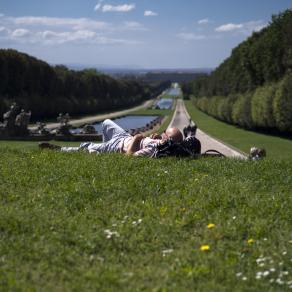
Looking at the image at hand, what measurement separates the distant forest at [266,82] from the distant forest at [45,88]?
19.2 metres

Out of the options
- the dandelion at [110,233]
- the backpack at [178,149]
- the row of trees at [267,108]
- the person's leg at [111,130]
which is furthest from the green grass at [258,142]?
the dandelion at [110,233]

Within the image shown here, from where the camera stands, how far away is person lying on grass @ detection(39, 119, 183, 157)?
902 cm

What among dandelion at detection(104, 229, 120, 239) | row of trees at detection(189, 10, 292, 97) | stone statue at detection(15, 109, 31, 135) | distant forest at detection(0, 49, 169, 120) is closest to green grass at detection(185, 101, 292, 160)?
row of trees at detection(189, 10, 292, 97)

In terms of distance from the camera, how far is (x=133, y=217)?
5758 mm

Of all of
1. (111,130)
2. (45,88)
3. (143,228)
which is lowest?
Answer: (143,228)

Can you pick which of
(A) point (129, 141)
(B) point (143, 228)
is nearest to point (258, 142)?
(A) point (129, 141)

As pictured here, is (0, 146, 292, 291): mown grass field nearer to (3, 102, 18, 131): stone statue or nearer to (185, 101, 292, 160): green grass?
(185, 101, 292, 160): green grass

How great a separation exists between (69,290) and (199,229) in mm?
1693

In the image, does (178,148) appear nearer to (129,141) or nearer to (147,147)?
(147,147)

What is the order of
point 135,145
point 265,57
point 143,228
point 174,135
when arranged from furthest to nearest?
point 265,57
point 135,145
point 174,135
point 143,228

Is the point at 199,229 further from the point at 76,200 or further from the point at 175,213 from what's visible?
the point at 76,200

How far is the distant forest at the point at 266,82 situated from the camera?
38.9m

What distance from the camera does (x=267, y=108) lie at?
41.2m

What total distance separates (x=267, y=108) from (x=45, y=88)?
36029 millimetres
